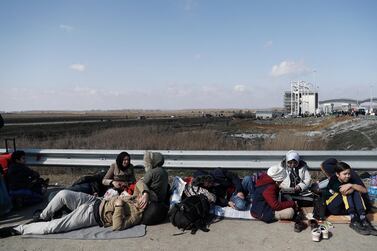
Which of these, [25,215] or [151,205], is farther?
[25,215]

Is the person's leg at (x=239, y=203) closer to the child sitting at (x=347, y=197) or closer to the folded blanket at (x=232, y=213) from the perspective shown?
the folded blanket at (x=232, y=213)

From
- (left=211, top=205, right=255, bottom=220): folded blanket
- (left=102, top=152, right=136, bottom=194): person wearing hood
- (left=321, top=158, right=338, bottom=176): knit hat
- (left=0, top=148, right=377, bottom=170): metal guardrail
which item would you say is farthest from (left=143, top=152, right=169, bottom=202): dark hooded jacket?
(left=321, top=158, right=338, bottom=176): knit hat

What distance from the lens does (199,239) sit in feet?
15.6

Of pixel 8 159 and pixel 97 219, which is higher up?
pixel 8 159

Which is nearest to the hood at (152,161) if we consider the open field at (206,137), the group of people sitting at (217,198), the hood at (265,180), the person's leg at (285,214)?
the group of people sitting at (217,198)

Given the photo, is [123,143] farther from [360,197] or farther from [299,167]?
[360,197]

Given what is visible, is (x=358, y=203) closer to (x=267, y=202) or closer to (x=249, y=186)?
(x=267, y=202)

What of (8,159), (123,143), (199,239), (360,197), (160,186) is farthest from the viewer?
(123,143)

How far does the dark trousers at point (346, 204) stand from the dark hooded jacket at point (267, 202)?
591 mm

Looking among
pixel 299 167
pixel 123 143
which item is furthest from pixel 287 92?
pixel 299 167

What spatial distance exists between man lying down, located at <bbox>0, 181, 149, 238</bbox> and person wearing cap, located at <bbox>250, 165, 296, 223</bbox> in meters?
1.67

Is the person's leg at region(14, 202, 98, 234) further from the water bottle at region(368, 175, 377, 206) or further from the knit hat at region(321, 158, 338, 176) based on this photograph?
the water bottle at region(368, 175, 377, 206)

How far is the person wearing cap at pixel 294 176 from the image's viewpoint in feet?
19.8

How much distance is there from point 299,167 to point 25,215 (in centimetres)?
464
